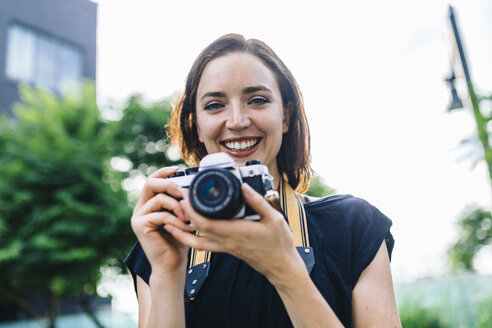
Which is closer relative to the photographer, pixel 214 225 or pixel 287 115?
pixel 214 225

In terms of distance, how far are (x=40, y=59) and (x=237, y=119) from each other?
39.1 feet

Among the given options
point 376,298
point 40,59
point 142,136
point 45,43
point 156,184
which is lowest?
point 376,298

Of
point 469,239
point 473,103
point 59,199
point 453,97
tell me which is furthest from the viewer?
point 469,239

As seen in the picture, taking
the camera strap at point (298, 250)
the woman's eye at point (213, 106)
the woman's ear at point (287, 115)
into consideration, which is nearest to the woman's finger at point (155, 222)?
the camera strap at point (298, 250)

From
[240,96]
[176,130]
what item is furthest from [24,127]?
[240,96]

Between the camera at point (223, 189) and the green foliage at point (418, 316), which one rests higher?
the camera at point (223, 189)

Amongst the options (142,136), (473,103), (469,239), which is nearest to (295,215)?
(473,103)

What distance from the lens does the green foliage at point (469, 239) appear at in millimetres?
37531

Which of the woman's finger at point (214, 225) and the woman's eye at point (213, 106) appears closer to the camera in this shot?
the woman's finger at point (214, 225)

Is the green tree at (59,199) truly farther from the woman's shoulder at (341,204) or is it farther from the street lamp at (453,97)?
the woman's shoulder at (341,204)

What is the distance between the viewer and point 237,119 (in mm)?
1689

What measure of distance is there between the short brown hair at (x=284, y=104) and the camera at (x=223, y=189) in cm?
63

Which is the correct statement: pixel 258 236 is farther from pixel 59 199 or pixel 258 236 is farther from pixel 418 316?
pixel 418 316

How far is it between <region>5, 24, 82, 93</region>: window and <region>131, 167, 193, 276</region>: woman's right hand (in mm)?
10362
